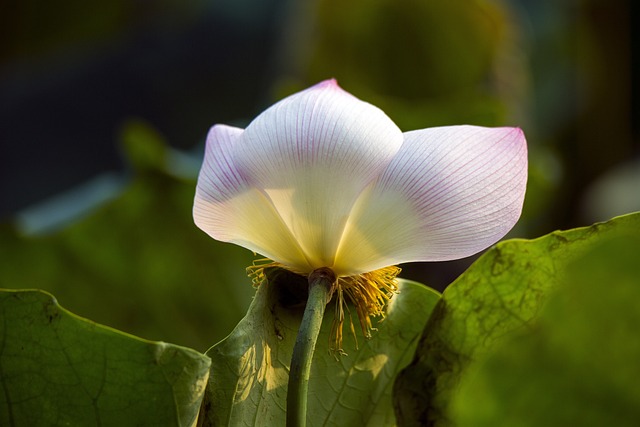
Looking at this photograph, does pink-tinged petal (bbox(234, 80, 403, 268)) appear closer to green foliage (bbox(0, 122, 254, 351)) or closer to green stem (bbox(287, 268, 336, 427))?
green stem (bbox(287, 268, 336, 427))

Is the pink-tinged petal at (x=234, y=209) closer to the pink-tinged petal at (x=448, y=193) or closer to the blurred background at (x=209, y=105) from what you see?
the pink-tinged petal at (x=448, y=193)

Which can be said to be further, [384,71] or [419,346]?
[384,71]

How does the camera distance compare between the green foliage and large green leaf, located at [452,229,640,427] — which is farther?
the green foliage

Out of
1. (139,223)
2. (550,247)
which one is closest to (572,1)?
(139,223)

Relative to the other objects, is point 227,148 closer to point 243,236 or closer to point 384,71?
point 243,236

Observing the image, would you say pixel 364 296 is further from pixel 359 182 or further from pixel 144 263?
pixel 144 263

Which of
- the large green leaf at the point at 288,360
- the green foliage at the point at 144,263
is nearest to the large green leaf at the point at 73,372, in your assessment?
the large green leaf at the point at 288,360

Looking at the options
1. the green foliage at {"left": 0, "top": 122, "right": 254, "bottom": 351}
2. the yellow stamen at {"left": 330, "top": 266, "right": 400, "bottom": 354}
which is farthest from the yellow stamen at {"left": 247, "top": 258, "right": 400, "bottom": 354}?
the green foliage at {"left": 0, "top": 122, "right": 254, "bottom": 351}

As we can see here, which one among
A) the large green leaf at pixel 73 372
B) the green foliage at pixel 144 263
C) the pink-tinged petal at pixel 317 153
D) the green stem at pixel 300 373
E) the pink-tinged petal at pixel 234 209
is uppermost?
the pink-tinged petal at pixel 317 153
